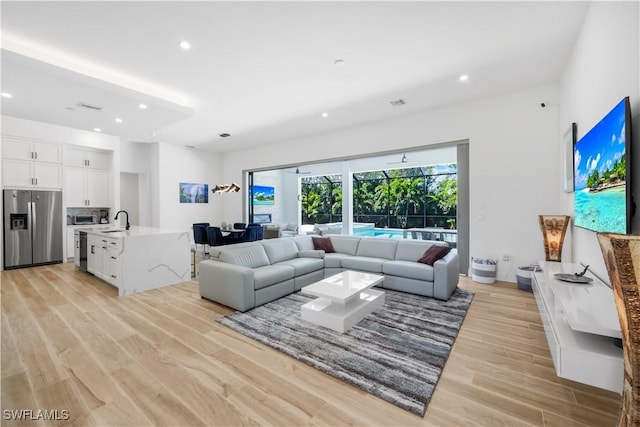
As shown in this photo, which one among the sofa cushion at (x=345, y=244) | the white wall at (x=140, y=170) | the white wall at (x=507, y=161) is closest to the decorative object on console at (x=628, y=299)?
the white wall at (x=507, y=161)

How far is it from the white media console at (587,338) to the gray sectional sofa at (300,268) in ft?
6.09

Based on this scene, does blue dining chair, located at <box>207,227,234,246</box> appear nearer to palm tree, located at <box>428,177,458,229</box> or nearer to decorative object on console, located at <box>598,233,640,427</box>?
palm tree, located at <box>428,177,458,229</box>

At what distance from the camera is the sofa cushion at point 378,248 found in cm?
470

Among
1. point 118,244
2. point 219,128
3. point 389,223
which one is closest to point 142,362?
point 118,244

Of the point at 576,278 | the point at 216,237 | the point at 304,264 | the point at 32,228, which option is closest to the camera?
the point at 576,278

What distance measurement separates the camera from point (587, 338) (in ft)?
5.28

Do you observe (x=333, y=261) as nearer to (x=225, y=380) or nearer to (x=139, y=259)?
(x=225, y=380)

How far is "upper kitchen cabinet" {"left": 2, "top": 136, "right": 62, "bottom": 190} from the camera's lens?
543 centimetres

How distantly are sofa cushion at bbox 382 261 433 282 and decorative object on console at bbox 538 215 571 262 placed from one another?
1375 millimetres

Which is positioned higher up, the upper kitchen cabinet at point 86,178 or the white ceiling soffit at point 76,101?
the white ceiling soffit at point 76,101

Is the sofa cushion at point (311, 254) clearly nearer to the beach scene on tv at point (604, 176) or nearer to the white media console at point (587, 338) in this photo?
the white media console at point (587, 338)

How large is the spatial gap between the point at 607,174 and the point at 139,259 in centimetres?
546

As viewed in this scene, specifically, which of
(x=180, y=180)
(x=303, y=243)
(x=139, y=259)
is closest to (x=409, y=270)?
(x=303, y=243)

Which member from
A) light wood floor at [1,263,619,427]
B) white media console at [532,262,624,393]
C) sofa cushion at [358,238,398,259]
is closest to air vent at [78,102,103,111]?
light wood floor at [1,263,619,427]
